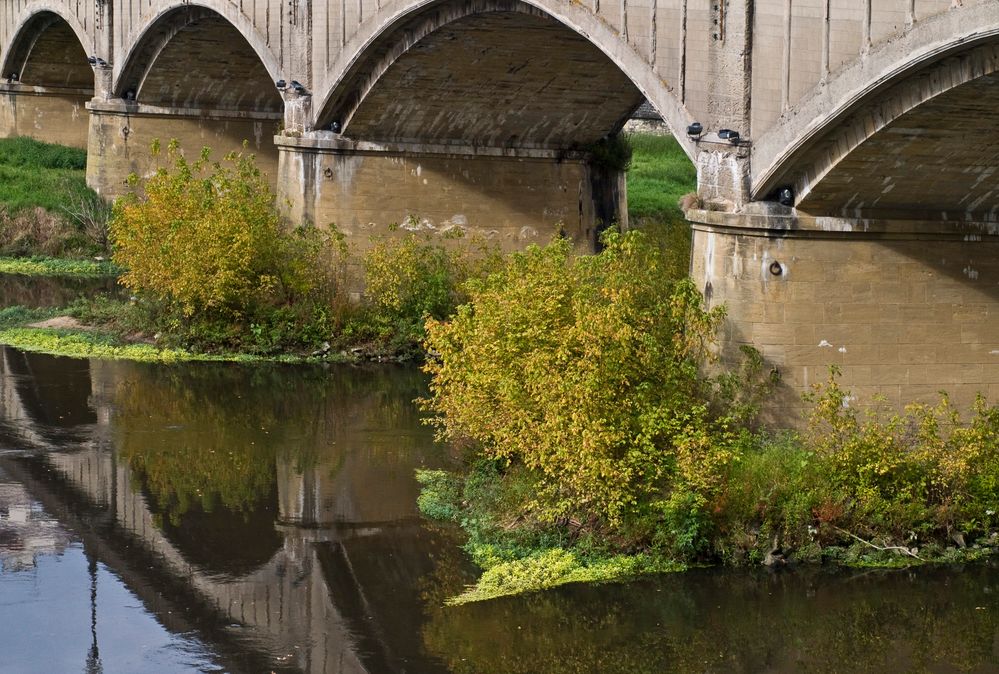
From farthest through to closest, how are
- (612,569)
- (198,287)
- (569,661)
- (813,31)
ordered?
(198,287) < (813,31) < (612,569) < (569,661)

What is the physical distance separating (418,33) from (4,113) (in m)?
26.7

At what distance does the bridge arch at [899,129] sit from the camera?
13320mm

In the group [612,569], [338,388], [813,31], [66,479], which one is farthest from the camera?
[338,388]

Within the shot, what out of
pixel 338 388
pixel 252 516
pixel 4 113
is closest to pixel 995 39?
pixel 252 516

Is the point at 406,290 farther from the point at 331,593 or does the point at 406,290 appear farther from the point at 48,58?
the point at 48,58

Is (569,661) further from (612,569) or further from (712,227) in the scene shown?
(712,227)

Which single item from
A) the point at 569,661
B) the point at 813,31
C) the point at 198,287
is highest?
the point at 813,31

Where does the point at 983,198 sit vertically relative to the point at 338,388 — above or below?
above

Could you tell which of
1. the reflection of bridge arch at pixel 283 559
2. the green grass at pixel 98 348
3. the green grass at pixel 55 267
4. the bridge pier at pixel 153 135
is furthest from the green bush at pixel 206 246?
the bridge pier at pixel 153 135

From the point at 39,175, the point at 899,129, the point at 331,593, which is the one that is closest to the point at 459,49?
the point at 899,129

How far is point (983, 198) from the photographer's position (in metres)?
16.1

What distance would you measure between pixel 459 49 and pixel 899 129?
10.2 m

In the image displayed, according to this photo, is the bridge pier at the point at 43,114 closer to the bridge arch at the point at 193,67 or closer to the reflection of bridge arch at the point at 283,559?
the bridge arch at the point at 193,67

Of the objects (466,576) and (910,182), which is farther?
(910,182)
